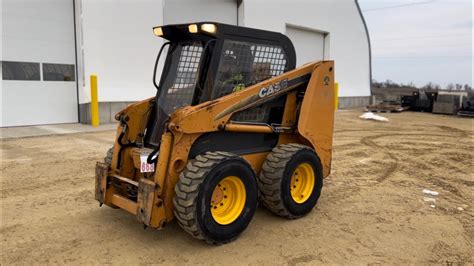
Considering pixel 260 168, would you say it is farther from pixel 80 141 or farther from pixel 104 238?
pixel 80 141

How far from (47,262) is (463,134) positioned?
42.3 ft

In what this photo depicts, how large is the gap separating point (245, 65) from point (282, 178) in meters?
1.35

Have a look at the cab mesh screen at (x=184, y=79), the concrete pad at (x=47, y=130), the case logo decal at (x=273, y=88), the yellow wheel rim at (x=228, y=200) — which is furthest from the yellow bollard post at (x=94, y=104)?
the yellow wheel rim at (x=228, y=200)

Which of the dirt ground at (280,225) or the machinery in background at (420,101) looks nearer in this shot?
the dirt ground at (280,225)

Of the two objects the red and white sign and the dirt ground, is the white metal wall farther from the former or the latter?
the red and white sign

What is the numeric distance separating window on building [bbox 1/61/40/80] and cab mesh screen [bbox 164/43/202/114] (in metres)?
9.15

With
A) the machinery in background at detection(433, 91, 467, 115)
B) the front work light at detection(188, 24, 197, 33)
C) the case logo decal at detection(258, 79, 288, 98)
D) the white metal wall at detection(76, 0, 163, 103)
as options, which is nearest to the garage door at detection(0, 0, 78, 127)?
the white metal wall at detection(76, 0, 163, 103)

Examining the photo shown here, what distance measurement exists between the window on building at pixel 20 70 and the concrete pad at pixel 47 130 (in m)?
1.50

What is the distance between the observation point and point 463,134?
12.7 metres

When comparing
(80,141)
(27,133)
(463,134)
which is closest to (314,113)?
(80,141)

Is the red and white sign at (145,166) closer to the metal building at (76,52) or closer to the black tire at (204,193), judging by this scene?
the black tire at (204,193)

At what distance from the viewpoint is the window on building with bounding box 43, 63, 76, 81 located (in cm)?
1230

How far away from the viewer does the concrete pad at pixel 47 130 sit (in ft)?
34.4

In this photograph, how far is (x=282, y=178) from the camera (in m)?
4.35
